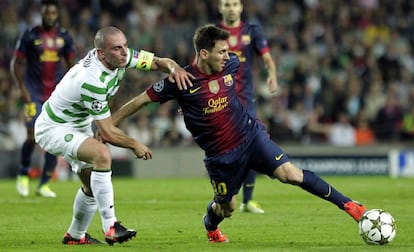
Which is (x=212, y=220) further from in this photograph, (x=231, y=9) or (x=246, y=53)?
(x=231, y=9)

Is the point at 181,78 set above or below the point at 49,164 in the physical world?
above

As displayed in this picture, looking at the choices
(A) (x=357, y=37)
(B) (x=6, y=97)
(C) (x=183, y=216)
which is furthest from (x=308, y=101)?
(C) (x=183, y=216)

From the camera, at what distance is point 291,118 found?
2414 centimetres

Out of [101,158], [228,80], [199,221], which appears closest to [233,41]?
[199,221]

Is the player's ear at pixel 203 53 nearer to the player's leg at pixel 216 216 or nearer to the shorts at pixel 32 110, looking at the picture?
the player's leg at pixel 216 216

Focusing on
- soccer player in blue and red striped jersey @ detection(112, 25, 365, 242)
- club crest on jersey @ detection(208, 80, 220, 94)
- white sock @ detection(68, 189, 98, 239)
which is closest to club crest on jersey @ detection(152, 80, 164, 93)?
soccer player in blue and red striped jersey @ detection(112, 25, 365, 242)

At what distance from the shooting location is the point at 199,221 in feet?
38.7

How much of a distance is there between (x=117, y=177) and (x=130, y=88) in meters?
2.44

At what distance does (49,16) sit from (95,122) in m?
6.06

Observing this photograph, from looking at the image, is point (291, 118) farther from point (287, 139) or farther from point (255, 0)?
point (255, 0)

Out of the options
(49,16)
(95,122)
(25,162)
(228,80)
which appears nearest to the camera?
(95,122)

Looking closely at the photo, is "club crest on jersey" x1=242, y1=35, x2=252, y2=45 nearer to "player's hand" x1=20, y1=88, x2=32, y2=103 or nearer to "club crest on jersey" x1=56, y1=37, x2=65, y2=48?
"club crest on jersey" x1=56, y1=37, x2=65, y2=48

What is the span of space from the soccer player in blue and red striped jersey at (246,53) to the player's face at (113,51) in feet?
13.4

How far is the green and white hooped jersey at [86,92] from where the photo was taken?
8992 mm
